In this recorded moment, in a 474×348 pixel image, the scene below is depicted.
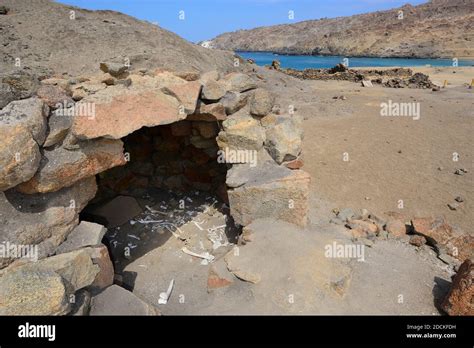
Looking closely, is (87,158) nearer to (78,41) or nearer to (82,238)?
(82,238)

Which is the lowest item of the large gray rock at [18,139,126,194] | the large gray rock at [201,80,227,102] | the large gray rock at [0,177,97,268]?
the large gray rock at [0,177,97,268]

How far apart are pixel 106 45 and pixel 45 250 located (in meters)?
8.03

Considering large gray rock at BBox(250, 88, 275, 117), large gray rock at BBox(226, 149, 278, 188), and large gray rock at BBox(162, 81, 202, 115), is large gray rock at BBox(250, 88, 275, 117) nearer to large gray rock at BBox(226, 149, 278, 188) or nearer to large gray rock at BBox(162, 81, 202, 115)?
large gray rock at BBox(226, 149, 278, 188)

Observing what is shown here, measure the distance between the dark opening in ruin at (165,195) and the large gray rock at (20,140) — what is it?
6.97 ft

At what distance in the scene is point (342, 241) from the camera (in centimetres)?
419

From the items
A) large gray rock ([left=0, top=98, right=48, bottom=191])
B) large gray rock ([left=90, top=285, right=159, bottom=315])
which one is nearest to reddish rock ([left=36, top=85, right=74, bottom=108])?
large gray rock ([left=0, top=98, right=48, bottom=191])

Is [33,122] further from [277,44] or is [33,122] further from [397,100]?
[277,44]

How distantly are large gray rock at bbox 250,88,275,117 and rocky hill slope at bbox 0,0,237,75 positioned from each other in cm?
379

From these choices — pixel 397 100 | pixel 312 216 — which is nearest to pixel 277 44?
pixel 397 100

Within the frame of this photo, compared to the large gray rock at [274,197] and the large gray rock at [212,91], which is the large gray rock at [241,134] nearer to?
the large gray rock at [212,91]

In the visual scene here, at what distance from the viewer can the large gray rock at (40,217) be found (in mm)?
2889

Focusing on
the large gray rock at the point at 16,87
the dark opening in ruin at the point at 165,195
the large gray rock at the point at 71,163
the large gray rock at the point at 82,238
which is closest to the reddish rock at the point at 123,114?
the large gray rock at the point at 71,163

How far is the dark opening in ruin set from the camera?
5.06 m

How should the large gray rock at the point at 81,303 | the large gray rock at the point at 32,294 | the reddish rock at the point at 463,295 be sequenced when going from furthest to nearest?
the reddish rock at the point at 463,295
the large gray rock at the point at 81,303
the large gray rock at the point at 32,294
